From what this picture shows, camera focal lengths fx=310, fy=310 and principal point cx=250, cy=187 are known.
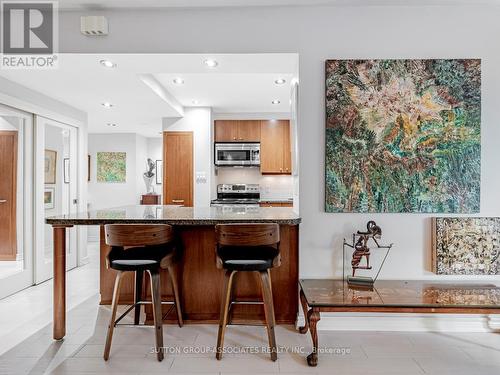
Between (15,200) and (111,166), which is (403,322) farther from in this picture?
(111,166)

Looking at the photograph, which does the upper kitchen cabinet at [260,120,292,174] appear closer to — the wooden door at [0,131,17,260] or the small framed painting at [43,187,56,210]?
the small framed painting at [43,187,56,210]

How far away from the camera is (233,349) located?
2217 millimetres

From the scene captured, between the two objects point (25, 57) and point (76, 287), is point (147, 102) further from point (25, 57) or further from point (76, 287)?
point (76, 287)

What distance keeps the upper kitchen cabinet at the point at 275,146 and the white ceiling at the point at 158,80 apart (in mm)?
269

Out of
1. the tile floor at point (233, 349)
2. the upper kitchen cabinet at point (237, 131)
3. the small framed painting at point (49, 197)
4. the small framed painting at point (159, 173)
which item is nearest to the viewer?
the tile floor at point (233, 349)

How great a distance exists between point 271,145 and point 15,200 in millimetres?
3758

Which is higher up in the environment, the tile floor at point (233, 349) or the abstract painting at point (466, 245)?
the abstract painting at point (466, 245)

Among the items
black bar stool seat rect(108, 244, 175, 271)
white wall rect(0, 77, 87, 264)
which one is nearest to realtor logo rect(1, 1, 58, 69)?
white wall rect(0, 77, 87, 264)

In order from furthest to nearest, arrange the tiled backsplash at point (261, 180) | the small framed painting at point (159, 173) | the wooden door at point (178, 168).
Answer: the small framed painting at point (159, 173) < the tiled backsplash at point (261, 180) < the wooden door at point (178, 168)

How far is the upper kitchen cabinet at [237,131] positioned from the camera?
5512 millimetres

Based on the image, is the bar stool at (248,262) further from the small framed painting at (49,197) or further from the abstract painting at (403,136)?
the small framed painting at (49,197)

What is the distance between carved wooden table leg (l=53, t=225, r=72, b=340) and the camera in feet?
7.47

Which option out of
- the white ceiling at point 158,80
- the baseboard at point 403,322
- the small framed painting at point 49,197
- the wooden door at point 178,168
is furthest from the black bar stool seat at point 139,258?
the wooden door at point 178,168

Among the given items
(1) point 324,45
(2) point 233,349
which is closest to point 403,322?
(2) point 233,349
